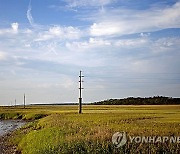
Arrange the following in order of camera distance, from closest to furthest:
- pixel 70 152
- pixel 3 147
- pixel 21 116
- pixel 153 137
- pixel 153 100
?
pixel 70 152 < pixel 153 137 < pixel 3 147 < pixel 21 116 < pixel 153 100

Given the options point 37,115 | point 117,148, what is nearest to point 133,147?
point 117,148

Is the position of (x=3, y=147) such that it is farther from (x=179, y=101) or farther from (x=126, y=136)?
(x=179, y=101)

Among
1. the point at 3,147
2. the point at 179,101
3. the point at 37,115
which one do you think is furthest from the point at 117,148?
the point at 179,101

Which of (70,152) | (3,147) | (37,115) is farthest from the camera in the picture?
(37,115)

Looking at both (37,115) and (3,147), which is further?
(37,115)

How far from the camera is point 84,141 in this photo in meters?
24.4

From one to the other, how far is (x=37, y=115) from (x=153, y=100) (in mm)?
118725

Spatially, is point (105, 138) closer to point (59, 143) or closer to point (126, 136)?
point (126, 136)

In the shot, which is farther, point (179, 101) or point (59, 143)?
point (179, 101)

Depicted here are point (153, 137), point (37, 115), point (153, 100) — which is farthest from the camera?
point (153, 100)

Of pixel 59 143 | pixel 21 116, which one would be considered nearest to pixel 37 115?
pixel 21 116

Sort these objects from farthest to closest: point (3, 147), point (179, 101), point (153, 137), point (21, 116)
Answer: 1. point (179, 101)
2. point (21, 116)
3. point (3, 147)
4. point (153, 137)

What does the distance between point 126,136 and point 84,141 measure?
10.1ft

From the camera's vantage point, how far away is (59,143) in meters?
25.5
